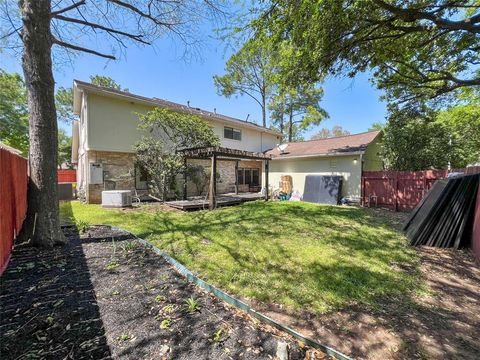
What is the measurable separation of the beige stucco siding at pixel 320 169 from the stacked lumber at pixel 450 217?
599 cm

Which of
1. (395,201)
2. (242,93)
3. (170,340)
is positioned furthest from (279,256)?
(242,93)

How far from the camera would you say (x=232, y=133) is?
16.5 meters

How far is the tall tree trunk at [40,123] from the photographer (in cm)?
426

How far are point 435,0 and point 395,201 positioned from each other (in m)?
6.98

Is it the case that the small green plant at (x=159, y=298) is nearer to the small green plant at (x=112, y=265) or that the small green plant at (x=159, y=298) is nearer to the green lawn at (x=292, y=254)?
the green lawn at (x=292, y=254)

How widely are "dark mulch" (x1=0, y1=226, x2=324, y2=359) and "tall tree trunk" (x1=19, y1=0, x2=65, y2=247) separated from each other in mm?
794

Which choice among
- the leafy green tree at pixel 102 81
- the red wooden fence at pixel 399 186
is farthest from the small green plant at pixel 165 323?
the leafy green tree at pixel 102 81

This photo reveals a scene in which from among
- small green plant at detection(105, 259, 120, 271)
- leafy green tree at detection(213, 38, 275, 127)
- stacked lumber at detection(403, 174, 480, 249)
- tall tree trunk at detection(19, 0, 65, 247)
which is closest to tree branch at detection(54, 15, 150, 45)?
tall tree trunk at detection(19, 0, 65, 247)

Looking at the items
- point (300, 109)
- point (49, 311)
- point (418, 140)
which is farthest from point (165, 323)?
point (300, 109)

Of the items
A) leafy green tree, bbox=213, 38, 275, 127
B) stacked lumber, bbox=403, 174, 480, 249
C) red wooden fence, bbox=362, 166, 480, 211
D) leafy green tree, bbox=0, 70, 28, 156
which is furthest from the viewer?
leafy green tree, bbox=213, 38, 275, 127

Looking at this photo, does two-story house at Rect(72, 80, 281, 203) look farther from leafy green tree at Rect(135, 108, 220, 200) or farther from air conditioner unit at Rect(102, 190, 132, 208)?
air conditioner unit at Rect(102, 190, 132, 208)

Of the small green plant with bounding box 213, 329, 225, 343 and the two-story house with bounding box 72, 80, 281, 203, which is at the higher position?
the two-story house with bounding box 72, 80, 281, 203

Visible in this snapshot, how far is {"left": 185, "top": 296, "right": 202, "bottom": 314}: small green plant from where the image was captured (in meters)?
2.51

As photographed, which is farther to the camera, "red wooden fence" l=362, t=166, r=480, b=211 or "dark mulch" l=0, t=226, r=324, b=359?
"red wooden fence" l=362, t=166, r=480, b=211
